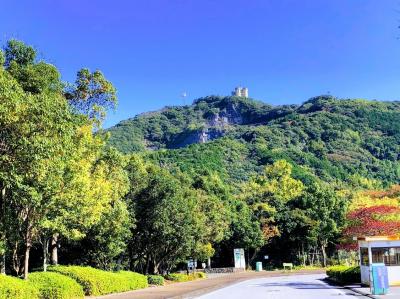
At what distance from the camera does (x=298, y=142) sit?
12394 centimetres

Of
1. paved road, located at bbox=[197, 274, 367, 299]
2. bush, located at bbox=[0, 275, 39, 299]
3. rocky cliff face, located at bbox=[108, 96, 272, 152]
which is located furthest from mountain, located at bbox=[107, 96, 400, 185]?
bush, located at bbox=[0, 275, 39, 299]

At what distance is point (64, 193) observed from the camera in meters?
17.8

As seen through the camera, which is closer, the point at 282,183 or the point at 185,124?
the point at 282,183

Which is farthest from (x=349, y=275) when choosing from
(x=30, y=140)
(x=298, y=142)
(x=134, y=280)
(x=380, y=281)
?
(x=298, y=142)

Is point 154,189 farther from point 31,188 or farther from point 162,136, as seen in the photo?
point 162,136

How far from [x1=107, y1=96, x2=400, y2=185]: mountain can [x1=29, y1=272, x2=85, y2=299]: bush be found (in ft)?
193

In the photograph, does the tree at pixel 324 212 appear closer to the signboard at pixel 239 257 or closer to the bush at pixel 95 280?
the signboard at pixel 239 257

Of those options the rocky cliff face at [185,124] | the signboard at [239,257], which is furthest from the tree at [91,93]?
the rocky cliff face at [185,124]

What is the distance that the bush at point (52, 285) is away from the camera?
1711 centimetres

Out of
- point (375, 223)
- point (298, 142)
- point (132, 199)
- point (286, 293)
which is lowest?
Result: point (286, 293)

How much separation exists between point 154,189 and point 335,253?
130 ft

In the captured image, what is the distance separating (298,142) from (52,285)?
111 meters

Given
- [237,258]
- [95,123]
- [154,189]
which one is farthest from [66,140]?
[237,258]

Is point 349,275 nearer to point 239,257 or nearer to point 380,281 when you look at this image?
point 380,281
